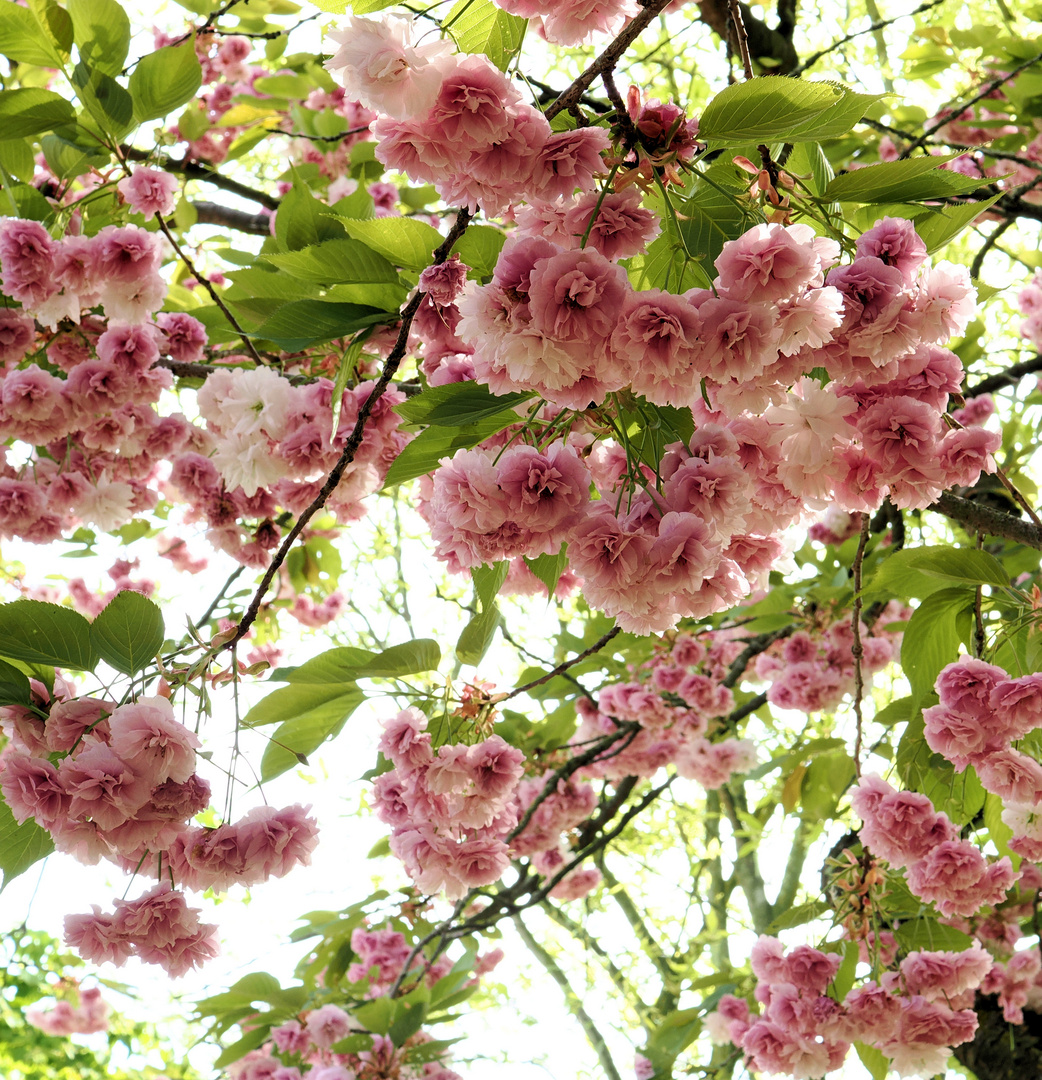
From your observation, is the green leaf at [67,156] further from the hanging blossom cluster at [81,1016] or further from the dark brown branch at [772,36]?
the hanging blossom cluster at [81,1016]

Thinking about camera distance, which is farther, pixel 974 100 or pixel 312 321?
pixel 974 100

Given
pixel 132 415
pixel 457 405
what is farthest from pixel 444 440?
pixel 132 415

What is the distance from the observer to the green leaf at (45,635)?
1148 mm

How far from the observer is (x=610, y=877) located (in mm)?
8711

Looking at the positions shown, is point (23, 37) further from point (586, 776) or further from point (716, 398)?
point (586, 776)

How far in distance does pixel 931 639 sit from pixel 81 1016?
22.7ft

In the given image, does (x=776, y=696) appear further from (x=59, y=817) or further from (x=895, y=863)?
(x=59, y=817)

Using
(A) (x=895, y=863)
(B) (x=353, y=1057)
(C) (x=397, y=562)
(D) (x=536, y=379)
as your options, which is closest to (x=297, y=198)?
(D) (x=536, y=379)

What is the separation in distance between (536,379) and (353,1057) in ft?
8.82

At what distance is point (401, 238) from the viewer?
137cm

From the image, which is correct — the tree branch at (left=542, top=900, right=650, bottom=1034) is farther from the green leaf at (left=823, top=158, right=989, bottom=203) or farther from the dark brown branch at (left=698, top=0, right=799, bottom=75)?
the green leaf at (left=823, top=158, right=989, bottom=203)

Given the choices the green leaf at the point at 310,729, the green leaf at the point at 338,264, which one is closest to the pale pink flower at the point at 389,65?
the green leaf at the point at 338,264

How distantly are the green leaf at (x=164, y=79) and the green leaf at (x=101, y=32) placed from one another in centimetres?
5

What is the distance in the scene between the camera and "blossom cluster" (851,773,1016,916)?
1.88 m
